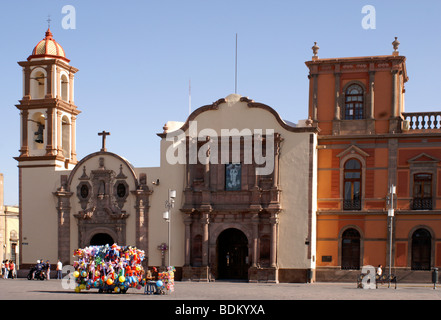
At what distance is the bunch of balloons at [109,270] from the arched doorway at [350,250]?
619 inches

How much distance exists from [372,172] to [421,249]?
5.07 meters

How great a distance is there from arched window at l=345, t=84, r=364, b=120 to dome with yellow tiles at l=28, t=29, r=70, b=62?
732 inches

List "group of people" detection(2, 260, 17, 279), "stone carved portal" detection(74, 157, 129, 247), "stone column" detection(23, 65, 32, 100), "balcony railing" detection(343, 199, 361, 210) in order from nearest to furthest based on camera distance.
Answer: "balcony railing" detection(343, 199, 361, 210), "stone carved portal" detection(74, 157, 129, 247), "group of people" detection(2, 260, 17, 279), "stone column" detection(23, 65, 32, 100)

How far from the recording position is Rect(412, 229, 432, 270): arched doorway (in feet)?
161

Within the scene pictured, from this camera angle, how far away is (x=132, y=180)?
174ft

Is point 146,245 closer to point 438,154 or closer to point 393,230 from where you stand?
point 393,230

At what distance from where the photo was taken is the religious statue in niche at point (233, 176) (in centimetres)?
5088

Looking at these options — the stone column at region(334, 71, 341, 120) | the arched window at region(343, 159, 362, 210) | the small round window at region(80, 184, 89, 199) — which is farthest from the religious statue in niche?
the small round window at region(80, 184, 89, 199)

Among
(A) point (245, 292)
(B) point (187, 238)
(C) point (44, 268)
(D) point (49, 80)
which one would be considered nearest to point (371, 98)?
(B) point (187, 238)

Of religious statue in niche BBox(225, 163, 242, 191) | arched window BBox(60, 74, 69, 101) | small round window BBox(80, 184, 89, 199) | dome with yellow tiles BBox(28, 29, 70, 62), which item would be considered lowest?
small round window BBox(80, 184, 89, 199)

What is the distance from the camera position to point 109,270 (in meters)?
38.2

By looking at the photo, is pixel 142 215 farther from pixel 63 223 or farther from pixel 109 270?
pixel 109 270

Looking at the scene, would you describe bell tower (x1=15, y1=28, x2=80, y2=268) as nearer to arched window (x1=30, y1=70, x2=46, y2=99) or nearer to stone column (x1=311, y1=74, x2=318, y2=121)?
arched window (x1=30, y1=70, x2=46, y2=99)
